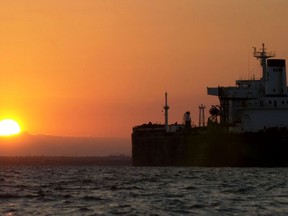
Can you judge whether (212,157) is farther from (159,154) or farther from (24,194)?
(24,194)

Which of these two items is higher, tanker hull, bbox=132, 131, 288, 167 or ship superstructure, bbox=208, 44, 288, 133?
ship superstructure, bbox=208, 44, 288, 133

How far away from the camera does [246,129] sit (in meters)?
114

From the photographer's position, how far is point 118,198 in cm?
5084

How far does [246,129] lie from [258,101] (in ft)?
13.4

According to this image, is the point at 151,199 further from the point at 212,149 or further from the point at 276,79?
the point at 276,79

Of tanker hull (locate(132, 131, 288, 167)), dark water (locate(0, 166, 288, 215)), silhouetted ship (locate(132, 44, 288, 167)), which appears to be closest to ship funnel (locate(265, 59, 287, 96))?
silhouetted ship (locate(132, 44, 288, 167))

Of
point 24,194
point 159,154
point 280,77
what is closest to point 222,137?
point 280,77

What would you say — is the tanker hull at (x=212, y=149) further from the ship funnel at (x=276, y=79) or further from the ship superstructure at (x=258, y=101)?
the ship funnel at (x=276, y=79)

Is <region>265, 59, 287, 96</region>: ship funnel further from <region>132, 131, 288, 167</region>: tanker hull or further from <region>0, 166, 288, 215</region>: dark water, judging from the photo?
<region>0, 166, 288, 215</region>: dark water

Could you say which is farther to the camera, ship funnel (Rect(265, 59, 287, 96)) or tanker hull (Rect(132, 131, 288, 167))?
ship funnel (Rect(265, 59, 287, 96))

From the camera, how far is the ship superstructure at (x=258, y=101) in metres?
114

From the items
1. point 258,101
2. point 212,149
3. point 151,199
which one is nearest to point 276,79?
point 258,101

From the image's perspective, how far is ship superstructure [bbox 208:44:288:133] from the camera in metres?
114

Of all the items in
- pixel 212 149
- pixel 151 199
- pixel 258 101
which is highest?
pixel 258 101
